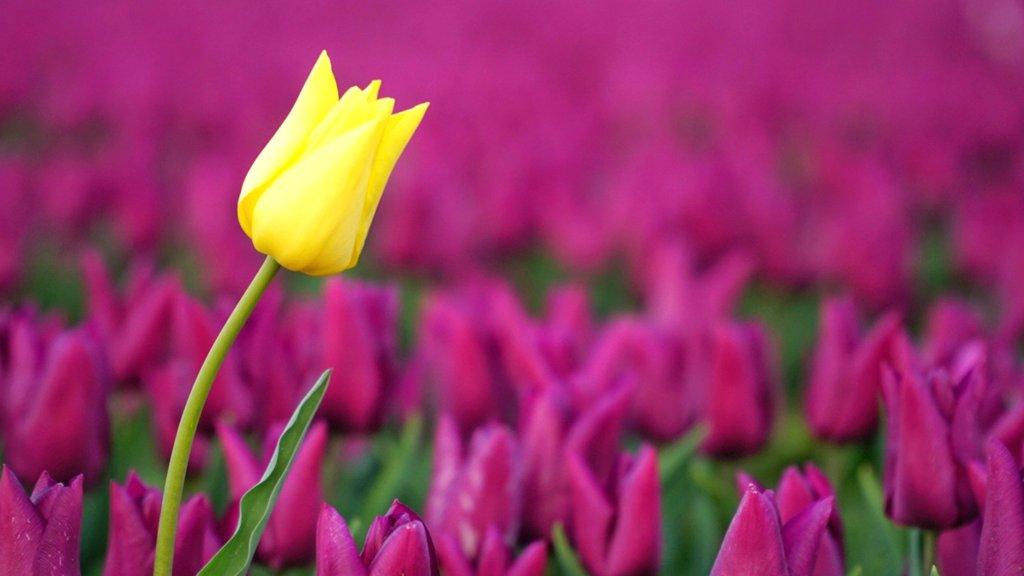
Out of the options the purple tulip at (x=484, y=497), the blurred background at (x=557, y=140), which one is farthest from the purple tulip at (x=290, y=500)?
the blurred background at (x=557, y=140)

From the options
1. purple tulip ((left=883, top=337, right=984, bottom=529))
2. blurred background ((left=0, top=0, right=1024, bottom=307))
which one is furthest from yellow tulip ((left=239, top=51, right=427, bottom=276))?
blurred background ((left=0, top=0, right=1024, bottom=307))

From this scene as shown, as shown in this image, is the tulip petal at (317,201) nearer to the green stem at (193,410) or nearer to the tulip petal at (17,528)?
the green stem at (193,410)

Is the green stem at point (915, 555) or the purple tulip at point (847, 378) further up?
the purple tulip at point (847, 378)

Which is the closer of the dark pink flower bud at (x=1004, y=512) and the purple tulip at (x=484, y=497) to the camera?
the dark pink flower bud at (x=1004, y=512)

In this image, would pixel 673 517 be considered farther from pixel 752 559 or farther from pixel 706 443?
pixel 752 559

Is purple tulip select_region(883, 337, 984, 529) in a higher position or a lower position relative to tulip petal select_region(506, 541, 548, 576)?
higher

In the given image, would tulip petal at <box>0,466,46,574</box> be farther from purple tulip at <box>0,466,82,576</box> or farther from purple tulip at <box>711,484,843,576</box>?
purple tulip at <box>711,484,843,576</box>

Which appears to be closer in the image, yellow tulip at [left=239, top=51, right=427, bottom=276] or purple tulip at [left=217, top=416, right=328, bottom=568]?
yellow tulip at [left=239, top=51, right=427, bottom=276]
